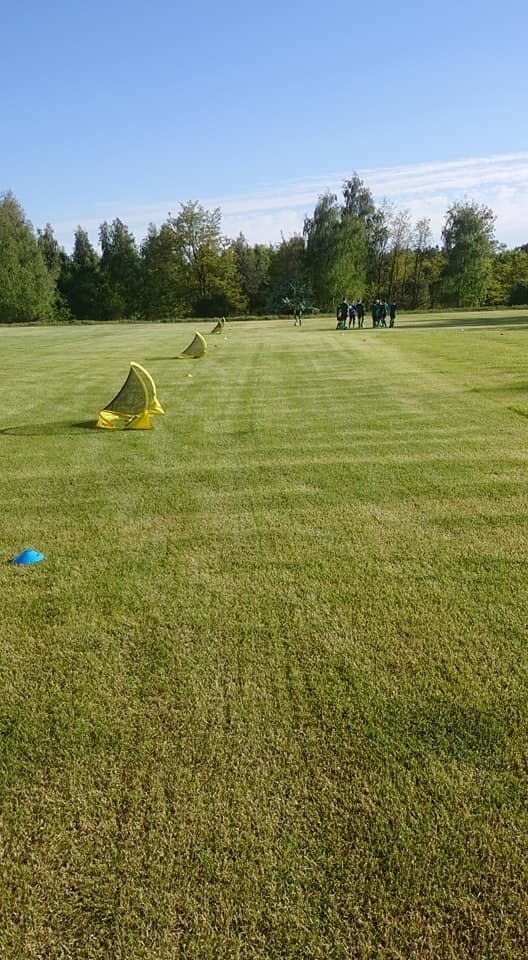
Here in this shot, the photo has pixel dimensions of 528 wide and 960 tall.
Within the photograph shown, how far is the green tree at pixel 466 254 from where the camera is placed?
73438 mm

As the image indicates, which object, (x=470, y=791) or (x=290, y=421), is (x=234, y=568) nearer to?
(x=470, y=791)

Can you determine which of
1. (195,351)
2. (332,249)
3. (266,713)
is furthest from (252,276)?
(266,713)

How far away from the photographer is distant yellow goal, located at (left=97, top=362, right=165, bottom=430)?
415 inches

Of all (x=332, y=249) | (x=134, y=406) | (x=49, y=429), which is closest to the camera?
(x=49, y=429)

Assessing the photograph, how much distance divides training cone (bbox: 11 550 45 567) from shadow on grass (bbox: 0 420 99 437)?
4.98 m

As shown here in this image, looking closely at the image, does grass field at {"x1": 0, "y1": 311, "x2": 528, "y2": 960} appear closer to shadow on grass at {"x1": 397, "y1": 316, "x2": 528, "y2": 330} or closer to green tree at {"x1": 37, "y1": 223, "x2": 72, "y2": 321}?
shadow on grass at {"x1": 397, "y1": 316, "x2": 528, "y2": 330}

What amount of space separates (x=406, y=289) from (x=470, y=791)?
276 feet

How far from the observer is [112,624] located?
4.37 meters

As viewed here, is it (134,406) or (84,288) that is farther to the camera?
(84,288)

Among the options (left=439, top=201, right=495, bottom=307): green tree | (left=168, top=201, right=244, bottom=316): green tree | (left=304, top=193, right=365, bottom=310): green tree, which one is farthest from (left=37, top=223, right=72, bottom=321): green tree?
(left=439, top=201, right=495, bottom=307): green tree

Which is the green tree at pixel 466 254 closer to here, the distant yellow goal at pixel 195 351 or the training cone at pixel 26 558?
the distant yellow goal at pixel 195 351

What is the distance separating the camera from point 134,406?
1078 centimetres

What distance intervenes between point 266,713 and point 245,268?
84.7 meters

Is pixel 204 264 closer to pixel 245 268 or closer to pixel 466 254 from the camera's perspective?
pixel 245 268
